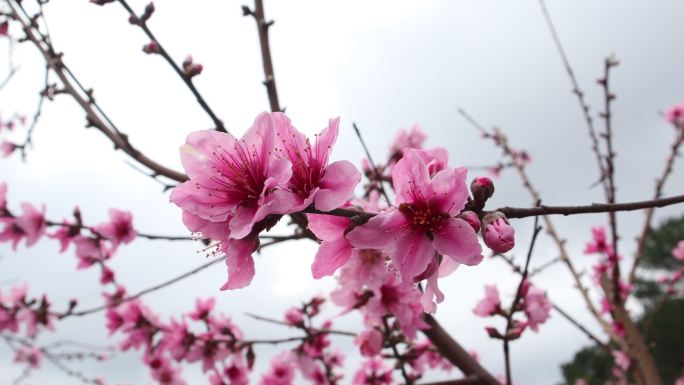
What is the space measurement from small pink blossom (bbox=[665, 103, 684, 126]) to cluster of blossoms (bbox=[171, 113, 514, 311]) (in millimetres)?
5333

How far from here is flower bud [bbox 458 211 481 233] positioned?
1049mm

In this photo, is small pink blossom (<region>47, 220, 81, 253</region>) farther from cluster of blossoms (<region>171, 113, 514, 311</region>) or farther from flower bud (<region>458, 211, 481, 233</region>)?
flower bud (<region>458, 211, 481, 233</region>)

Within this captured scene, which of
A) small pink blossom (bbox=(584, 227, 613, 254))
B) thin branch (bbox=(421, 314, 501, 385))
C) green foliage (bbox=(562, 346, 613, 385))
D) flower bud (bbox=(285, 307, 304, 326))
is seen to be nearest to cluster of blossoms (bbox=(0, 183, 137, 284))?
flower bud (bbox=(285, 307, 304, 326))

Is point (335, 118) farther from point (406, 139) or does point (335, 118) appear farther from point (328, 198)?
point (406, 139)

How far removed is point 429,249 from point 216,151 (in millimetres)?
569

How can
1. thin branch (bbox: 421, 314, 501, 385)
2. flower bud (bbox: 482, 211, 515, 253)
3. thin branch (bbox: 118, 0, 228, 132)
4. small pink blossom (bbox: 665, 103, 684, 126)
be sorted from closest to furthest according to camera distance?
1. flower bud (bbox: 482, 211, 515, 253)
2. thin branch (bbox: 118, 0, 228, 132)
3. thin branch (bbox: 421, 314, 501, 385)
4. small pink blossom (bbox: 665, 103, 684, 126)

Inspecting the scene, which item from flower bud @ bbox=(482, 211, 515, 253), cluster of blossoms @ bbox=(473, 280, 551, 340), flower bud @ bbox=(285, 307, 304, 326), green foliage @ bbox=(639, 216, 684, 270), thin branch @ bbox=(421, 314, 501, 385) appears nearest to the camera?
flower bud @ bbox=(482, 211, 515, 253)

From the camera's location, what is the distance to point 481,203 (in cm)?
109

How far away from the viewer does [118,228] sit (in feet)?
11.1

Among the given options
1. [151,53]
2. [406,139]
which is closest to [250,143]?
[151,53]

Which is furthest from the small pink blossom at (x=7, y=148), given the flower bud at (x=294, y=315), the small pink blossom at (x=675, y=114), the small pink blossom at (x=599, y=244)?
the small pink blossom at (x=675, y=114)

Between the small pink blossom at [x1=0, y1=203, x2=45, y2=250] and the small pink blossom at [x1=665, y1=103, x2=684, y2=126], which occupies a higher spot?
the small pink blossom at [x1=665, y1=103, x2=684, y2=126]

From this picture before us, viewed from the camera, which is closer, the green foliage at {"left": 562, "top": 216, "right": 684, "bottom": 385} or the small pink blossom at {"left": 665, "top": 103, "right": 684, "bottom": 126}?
the small pink blossom at {"left": 665, "top": 103, "right": 684, "bottom": 126}

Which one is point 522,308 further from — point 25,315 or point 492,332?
point 25,315
